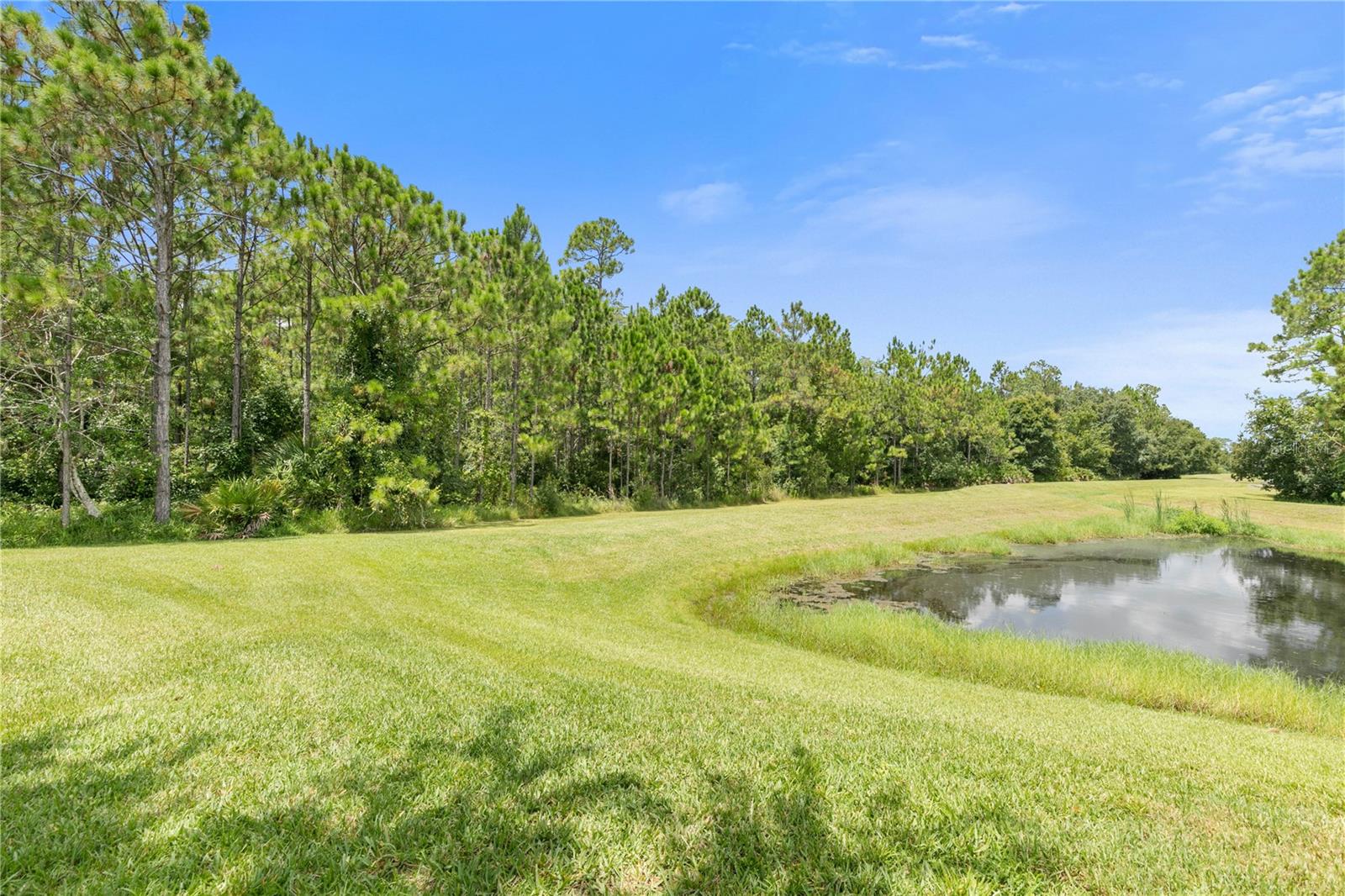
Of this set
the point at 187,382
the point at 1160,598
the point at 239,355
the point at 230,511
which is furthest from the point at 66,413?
the point at 1160,598

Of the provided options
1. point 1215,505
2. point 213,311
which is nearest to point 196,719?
point 213,311

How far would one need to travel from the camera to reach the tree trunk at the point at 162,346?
47.0ft

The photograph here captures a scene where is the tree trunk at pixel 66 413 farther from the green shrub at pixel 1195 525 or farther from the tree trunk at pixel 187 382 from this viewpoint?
the green shrub at pixel 1195 525

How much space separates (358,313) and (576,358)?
10735 mm

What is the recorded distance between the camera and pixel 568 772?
11.3ft

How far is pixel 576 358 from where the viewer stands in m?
27.4

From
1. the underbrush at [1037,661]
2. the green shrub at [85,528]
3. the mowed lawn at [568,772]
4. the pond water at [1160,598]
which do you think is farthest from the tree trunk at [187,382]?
the pond water at [1160,598]

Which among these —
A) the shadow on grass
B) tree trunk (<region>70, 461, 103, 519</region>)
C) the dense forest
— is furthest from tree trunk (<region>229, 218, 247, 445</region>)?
the shadow on grass

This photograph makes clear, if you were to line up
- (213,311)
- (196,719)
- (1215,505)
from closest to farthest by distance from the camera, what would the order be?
(196,719) → (213,311) → (1215,505)

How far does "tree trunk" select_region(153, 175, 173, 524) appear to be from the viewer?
563 inches

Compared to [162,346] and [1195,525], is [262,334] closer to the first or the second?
[162,346]

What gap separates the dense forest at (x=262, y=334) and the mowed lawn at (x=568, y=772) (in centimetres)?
1006

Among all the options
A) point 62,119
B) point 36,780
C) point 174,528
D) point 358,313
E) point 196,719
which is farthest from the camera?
point 358,313

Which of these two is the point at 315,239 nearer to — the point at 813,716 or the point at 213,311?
the point at 213,311
